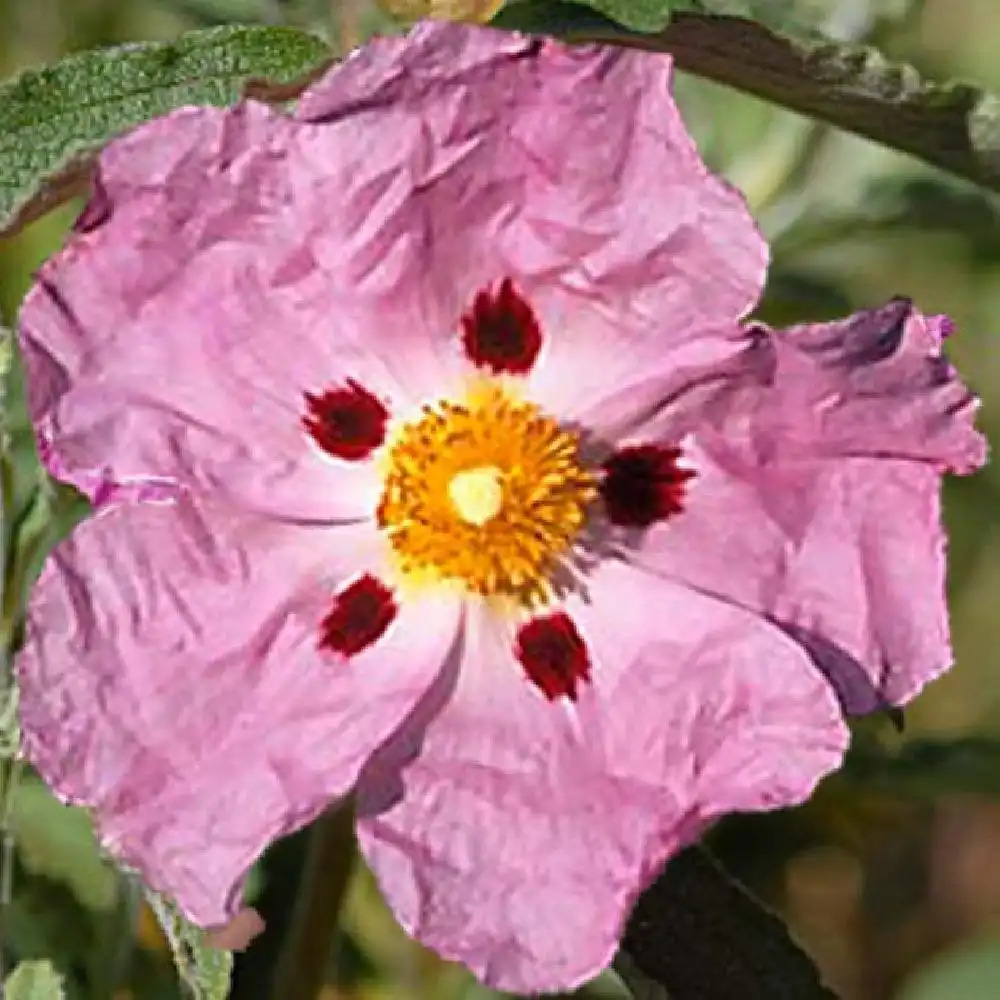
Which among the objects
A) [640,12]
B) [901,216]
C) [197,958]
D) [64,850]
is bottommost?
[64,850]

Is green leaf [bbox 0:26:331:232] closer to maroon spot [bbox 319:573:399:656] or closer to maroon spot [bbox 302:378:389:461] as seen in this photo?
maroon spot [bbox 302:378:389:461]

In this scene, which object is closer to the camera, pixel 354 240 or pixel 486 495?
pixel 354 240

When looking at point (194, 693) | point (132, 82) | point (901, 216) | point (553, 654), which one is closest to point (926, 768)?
point (901, 216)

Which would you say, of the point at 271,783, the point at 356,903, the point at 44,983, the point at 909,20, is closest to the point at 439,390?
the point at 271,783

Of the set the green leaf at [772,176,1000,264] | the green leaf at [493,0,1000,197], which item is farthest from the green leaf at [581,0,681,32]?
the green leaf at [772,176,1000,264]

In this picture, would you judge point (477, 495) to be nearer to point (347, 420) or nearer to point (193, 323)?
point (347, 420)

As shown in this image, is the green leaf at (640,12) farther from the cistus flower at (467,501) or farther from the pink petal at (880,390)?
the pink petal at (880,390)
